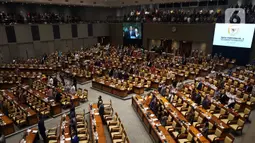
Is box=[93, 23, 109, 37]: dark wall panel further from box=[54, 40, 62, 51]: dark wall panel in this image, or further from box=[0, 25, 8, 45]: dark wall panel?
box=[0, 25, 8, 45]: dark wall panel

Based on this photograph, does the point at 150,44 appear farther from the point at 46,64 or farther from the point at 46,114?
the point at 46,114

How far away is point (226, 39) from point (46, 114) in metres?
19.7

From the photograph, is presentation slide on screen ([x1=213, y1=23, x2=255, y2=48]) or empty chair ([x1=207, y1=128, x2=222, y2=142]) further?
presentation slide on screen ([x1=213, y1=23, x2=255, y2=48])

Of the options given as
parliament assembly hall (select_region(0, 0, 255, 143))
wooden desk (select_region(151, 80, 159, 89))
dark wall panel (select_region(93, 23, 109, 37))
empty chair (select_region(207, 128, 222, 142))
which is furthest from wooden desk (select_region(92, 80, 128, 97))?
dark wall panel (select_region(93, 23, 109, 37))

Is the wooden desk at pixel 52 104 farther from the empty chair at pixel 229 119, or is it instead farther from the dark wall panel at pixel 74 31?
the dark wall panel at pixel 74 31

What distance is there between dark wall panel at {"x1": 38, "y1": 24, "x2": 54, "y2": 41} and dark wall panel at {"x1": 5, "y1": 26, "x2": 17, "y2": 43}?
344 cm

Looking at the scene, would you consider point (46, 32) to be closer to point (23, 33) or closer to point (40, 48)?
point (40, 48)

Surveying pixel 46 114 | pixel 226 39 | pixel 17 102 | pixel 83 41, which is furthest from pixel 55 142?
pixel 83 41

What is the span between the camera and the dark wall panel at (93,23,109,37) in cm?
3353

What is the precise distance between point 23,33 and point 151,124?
2304 centimetres

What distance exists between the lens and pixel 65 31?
29422 millimetres

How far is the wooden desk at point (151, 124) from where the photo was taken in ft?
27.5

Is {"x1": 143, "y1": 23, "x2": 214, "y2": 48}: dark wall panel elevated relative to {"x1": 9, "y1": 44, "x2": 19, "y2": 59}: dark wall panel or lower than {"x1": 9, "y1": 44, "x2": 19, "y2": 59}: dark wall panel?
elevated

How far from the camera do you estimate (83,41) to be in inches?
1275
